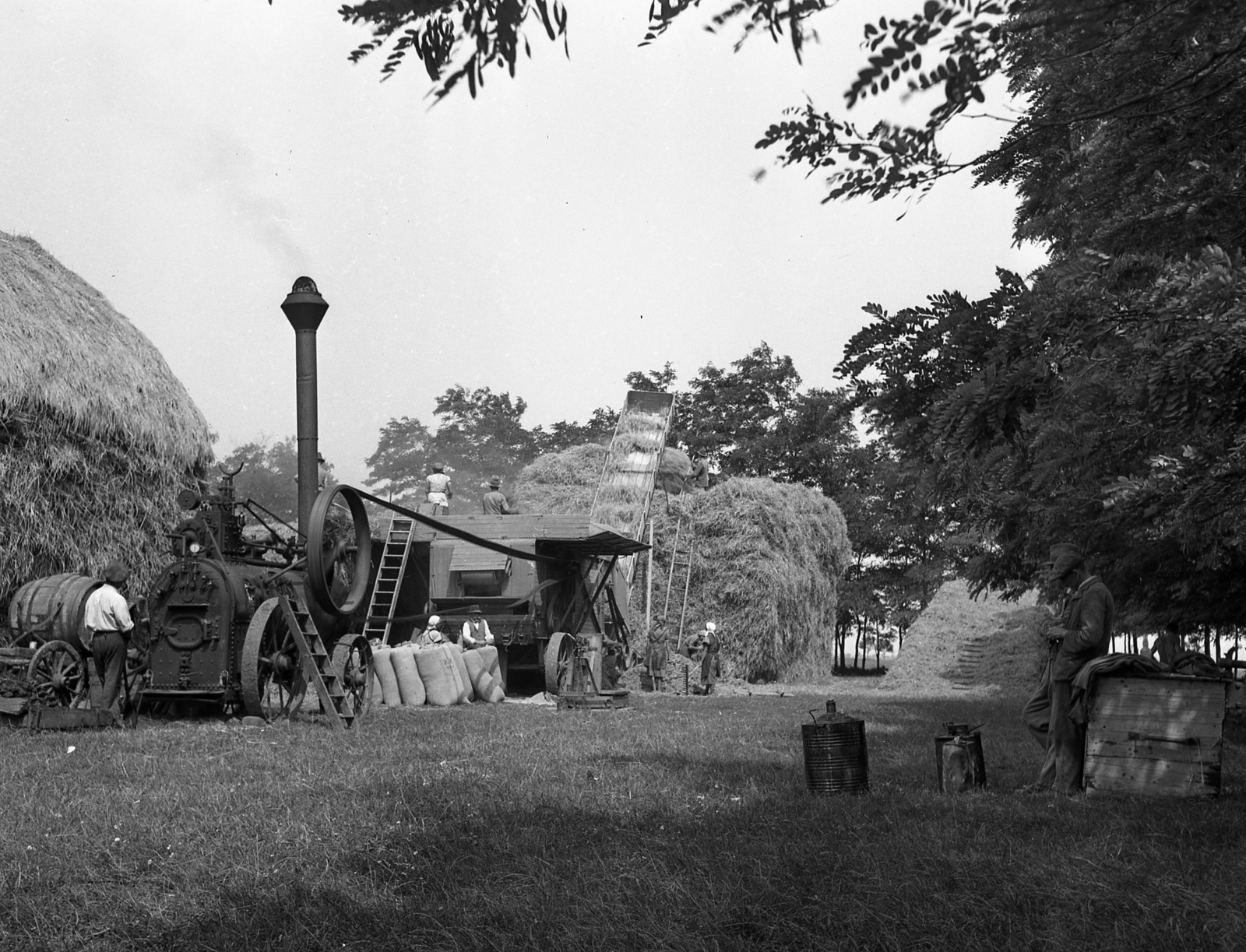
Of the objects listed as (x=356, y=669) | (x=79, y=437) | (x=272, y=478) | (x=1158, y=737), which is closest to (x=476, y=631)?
(x=356, y=669)

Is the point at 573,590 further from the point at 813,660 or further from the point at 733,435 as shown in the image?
the point at 733,435

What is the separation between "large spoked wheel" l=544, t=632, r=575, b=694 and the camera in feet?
57.2

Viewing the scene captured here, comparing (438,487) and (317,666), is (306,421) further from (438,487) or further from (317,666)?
(438,487)

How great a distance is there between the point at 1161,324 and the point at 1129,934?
2.28 m

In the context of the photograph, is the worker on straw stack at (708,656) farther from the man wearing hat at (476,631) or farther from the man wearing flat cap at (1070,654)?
the man wearing flat cap at (1070,654)

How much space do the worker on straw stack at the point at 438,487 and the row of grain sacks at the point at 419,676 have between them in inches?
222

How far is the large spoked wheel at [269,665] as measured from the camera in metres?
11.9

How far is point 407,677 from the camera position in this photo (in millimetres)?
15453

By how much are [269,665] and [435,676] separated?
360 centimetres

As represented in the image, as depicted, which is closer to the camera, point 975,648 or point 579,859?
point 579,859

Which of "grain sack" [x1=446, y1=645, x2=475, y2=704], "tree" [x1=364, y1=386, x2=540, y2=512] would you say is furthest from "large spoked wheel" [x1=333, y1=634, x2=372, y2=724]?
"tree" [x1=364, y1=386, x2=540, y2=512]

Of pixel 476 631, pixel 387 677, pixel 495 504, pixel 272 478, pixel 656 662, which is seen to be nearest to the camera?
pixel 387 677

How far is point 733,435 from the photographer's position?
45688 mm

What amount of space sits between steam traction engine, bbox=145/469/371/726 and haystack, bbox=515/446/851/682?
46.6ft
